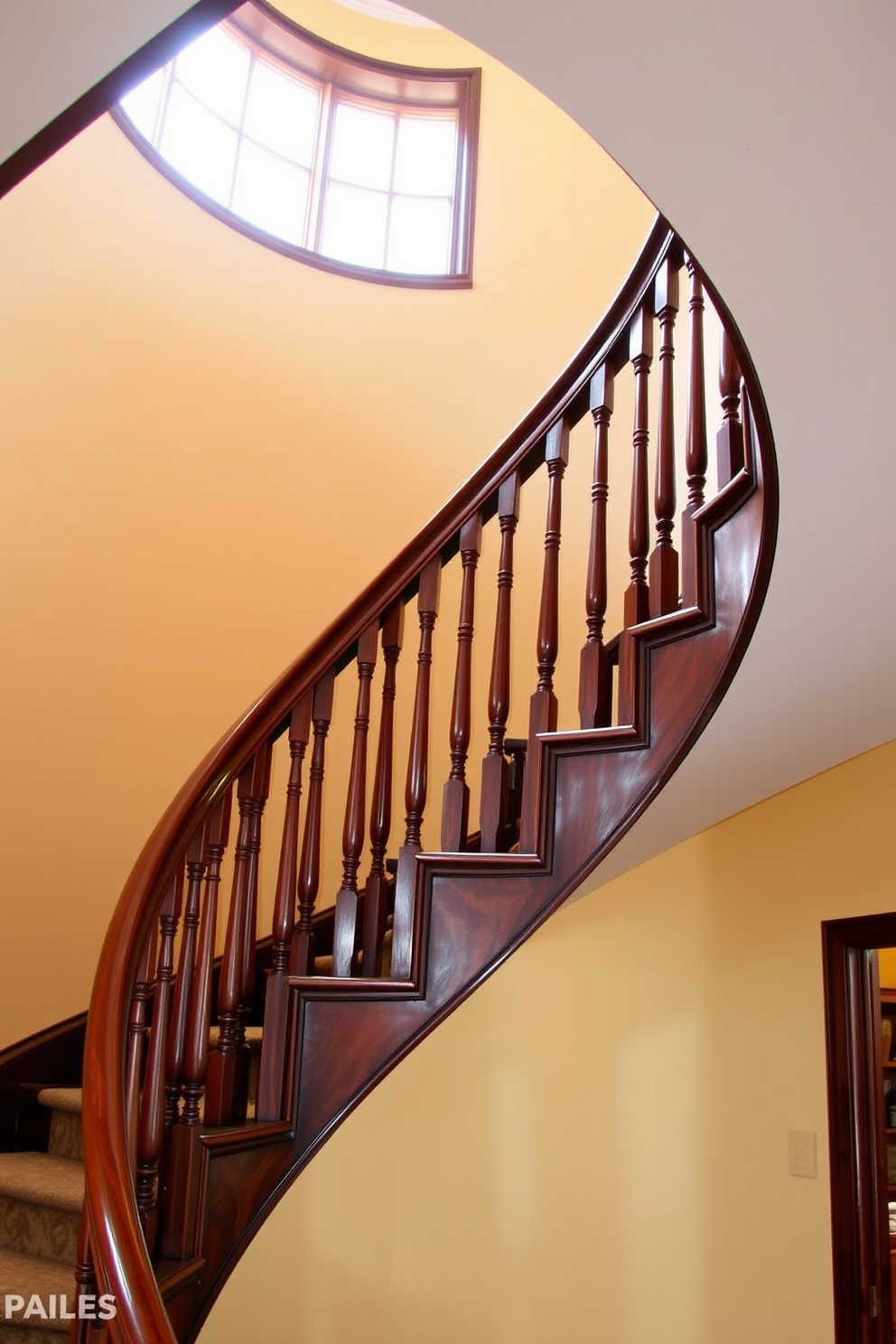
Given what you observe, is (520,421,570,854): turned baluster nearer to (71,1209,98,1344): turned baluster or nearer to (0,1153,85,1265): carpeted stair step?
(71,1209,98,1344): turned baluster

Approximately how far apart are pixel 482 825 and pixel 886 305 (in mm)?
1379

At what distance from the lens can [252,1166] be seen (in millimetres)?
2174

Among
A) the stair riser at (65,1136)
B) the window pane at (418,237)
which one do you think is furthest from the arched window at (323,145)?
the stair riser at (65,1136)

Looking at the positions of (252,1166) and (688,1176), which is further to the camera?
(688,1176)

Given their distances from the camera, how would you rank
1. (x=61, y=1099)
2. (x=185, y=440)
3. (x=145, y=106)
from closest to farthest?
(x=61, y=1099) < (x=185, y=440) < (x=145, y=106)

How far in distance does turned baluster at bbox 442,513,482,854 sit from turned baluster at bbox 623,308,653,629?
1.21ft

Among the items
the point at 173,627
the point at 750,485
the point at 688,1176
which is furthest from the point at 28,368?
the point at 688,1176

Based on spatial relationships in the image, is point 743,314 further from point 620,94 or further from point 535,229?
point 535,229

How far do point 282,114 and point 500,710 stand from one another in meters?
3.38

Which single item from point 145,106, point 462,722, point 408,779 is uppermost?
point 145,106

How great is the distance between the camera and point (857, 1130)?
2873 mm

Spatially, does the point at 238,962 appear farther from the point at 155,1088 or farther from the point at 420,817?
the point at 420,817

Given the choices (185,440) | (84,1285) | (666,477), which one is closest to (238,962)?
(84,1285)

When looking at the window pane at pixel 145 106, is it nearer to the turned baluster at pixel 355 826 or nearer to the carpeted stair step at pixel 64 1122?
the turned baluster at pixel 355 826
